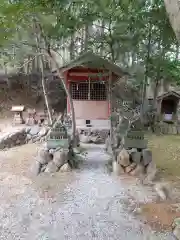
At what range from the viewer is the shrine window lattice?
10883 millimetres

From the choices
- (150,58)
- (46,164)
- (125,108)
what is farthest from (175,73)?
(46,164)

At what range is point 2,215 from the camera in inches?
147

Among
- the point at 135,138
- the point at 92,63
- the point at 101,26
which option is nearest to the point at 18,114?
the point at 92,63

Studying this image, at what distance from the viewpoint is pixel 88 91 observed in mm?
10844

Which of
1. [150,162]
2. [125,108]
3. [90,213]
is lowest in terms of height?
[90,213]

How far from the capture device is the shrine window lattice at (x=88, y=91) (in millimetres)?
10883

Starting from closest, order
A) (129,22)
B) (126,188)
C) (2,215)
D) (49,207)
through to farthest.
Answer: (2,215)
(49,207)
(126,188)
(129,22)

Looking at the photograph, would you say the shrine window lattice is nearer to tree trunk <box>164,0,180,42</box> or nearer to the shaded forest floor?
the shaded forest floor

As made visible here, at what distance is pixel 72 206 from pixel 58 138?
223 cm

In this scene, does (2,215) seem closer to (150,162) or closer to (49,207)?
(49,207)

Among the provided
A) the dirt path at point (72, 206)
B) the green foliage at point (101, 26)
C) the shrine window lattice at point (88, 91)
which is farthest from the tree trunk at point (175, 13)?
the shrine window lattice at point (88, 91)

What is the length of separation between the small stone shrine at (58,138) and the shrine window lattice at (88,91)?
5063mm

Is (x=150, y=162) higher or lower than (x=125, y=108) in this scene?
lower

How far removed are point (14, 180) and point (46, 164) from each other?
79cm
